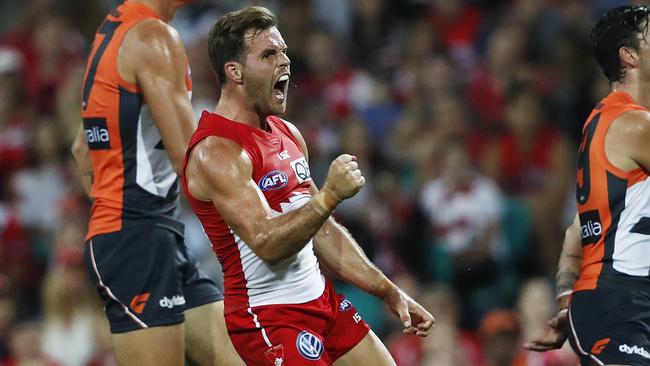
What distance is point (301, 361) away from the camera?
17.5 ft

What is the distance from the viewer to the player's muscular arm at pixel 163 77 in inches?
231

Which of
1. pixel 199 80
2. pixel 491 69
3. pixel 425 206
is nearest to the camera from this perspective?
pixel 425 206

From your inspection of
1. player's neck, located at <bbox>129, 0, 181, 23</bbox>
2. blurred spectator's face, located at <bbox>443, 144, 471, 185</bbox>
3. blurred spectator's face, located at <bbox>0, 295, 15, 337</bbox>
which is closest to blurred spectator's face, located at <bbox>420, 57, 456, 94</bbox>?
blurred spectator's face, located at <bbox>443, 144, 471, 185</bbox>

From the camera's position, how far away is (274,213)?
5352mm

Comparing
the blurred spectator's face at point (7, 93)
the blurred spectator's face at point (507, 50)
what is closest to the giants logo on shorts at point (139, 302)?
the blurred spectator's face at point (507, 50)

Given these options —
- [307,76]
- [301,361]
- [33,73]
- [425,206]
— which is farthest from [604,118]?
[33,73]

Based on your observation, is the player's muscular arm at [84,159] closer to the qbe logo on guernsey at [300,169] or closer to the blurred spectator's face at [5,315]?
the qbe logo on guernsey at [300,169]

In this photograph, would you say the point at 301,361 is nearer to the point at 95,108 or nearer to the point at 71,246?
the point at 95,108

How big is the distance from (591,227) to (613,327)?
494 mm

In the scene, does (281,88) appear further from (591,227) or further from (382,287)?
(591,227)

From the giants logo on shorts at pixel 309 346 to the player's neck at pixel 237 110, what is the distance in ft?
3.33

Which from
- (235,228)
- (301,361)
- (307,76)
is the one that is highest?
(235,228)

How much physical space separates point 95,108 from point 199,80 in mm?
6266

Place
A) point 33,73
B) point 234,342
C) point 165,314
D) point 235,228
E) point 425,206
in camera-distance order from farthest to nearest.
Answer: point 33,73
point 425,206
point 165,314
point 234,342
point 235,228
